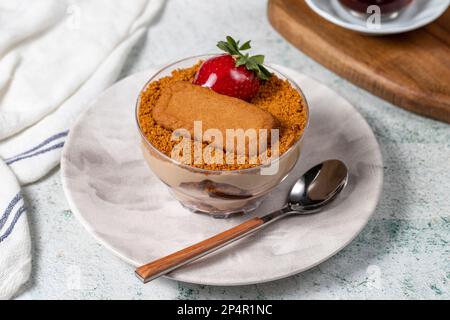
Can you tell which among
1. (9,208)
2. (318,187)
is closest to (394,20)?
(318,187)

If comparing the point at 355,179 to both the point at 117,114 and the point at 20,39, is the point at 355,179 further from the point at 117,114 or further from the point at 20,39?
the point at 20,39

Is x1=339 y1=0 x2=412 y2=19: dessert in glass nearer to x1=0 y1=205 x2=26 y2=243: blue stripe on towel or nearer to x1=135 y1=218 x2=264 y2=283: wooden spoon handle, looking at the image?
x1=135 y1=218 x2=264 y2=283: wooden spoon handle

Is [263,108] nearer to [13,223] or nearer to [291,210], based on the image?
[291,210]

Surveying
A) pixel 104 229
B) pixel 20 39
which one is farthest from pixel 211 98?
pixel 20 39

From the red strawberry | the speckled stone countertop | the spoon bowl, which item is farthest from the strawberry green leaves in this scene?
the speckled stone countertop

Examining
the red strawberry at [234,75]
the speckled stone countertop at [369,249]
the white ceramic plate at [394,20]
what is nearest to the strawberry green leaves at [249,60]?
the red strawberry at [234,75]

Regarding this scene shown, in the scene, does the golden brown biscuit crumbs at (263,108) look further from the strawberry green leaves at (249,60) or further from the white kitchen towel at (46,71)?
the white kitchen towel at (46,71)
